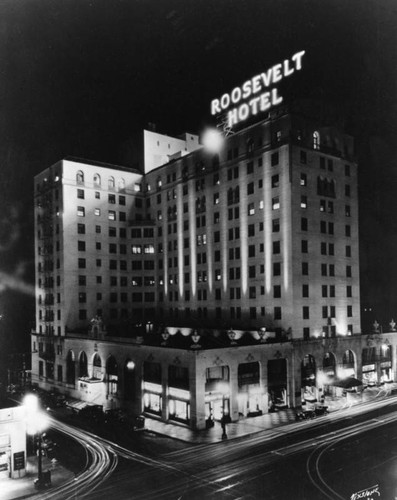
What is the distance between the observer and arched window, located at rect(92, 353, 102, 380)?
65.3m

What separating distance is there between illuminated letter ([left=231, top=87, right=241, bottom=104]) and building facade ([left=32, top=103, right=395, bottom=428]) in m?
4.92

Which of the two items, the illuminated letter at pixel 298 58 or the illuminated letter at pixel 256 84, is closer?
the illuminated letter at pixel 298 58

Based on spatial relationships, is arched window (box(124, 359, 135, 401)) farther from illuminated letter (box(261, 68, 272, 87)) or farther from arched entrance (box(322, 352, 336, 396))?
illuminated letter (box(261, 68, 272, 87))

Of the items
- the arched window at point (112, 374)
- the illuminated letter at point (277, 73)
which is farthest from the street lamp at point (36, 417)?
the illuminated letter at point (277, 73)

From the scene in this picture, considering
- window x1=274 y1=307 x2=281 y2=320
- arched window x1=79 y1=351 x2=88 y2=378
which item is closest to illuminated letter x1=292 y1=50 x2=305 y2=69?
window x1=274 y1=307 x2=281 y2=320

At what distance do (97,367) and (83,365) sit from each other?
4.69 metres

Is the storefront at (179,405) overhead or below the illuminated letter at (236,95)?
below

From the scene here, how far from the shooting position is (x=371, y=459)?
34219 millimetres

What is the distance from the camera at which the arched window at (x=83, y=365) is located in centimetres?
6900

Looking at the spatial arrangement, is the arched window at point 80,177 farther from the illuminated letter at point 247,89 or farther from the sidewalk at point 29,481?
the sidewalk at point 29,481

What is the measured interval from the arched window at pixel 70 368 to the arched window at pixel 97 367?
21.6 ft
